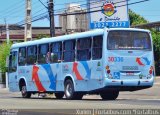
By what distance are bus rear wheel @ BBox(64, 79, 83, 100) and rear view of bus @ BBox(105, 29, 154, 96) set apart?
8.24ft

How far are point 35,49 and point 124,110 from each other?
13618mm

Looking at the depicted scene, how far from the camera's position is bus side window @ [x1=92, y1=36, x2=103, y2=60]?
82.4 ft

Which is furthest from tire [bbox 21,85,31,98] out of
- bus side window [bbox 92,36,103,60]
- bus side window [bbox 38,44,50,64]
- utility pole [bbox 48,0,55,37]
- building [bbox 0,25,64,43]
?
building [bbox 0,25,64,43]

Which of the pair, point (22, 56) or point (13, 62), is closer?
point (22, 56)

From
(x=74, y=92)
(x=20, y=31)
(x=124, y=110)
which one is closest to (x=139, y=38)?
(x=74, y=92)

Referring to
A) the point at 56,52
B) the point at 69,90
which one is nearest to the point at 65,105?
the point at 69,90

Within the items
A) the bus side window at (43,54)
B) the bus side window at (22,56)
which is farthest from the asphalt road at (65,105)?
the bus side window at (22,56)

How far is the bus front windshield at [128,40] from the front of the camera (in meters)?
25.1

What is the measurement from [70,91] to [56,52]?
2.33 m

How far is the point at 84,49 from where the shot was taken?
2608 centimetres

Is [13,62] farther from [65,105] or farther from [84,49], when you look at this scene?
[65,105]

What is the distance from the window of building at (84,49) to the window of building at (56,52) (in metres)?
1.77

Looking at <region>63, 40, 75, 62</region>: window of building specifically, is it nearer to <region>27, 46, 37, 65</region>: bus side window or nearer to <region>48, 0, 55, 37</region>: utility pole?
<region>27, 46, 37, 65</region>: bus side window

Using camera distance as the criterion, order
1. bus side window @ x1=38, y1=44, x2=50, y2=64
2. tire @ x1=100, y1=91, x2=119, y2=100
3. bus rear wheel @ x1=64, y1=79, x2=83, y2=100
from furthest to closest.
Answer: bus side window @ x1=38, y1=44, x2=50, y2=64 → tire @ x1=100, y1=91, x2=119, y2=100 → bus rear wheel @ x1=64, y1=79, x2=83, y2=100
